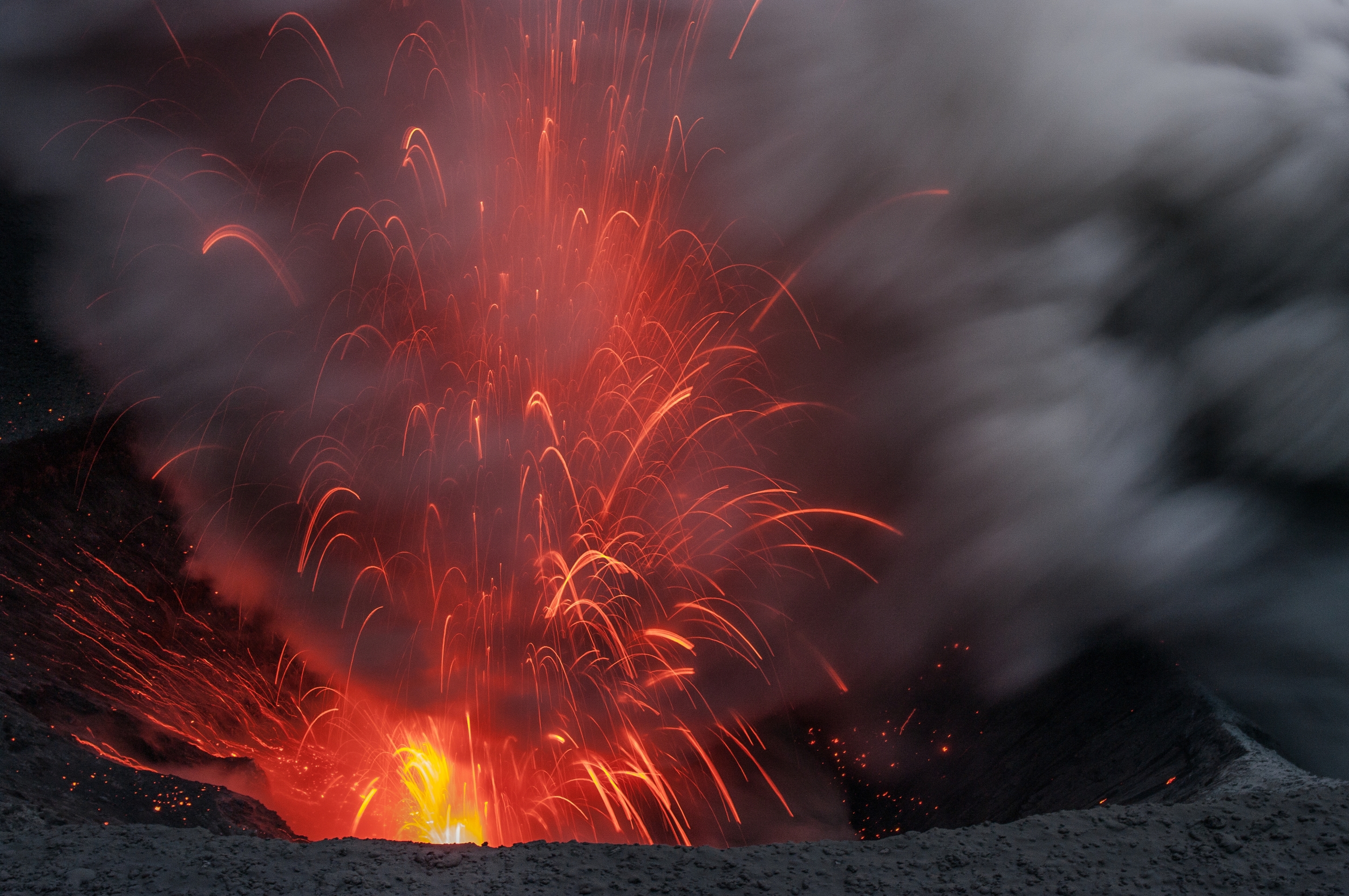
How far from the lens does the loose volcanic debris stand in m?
3.54

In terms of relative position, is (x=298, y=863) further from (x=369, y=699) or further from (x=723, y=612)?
(x=723, y=612)

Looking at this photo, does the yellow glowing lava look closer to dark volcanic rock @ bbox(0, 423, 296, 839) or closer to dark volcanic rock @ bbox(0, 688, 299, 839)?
dark volcanic rock @ bbox(0, 423, 296, 839)

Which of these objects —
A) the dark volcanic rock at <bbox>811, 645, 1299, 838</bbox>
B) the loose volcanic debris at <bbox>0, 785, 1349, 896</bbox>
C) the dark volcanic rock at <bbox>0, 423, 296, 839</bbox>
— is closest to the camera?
the loose volcanic debris at <bbox>0, 785, 1349, 896</bbox>

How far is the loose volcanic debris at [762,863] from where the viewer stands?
3.54m

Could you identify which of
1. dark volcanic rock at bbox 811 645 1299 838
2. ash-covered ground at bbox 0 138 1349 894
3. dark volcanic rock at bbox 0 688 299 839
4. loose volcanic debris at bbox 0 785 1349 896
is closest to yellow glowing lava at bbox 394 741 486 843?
ash-covered ground at bbox 0 138 1349 894

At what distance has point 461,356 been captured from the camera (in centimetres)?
1127

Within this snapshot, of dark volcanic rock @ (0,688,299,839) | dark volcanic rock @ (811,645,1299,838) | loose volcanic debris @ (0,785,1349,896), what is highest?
dark volcanic rock @ (811,645,1299,838)

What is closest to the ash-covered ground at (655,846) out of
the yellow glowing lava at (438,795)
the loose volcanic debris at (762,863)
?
the loose volcanic debris at (762,863)

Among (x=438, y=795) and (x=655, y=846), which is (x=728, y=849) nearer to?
(x=655, y=846)

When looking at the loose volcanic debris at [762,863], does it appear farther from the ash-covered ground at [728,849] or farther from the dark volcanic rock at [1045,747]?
the dark volcanic rock at [1045,747]

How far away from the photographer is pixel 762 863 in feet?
12.7

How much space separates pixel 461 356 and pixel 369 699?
5193 millimetres

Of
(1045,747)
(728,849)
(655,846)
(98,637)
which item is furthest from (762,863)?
(98,637)

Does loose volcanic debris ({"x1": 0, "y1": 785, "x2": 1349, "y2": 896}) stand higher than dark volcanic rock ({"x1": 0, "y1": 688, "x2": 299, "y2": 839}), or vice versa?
dark volcanic rock ({"x1": 0, "y1": 688, "x2": 299, "y2": 839})
